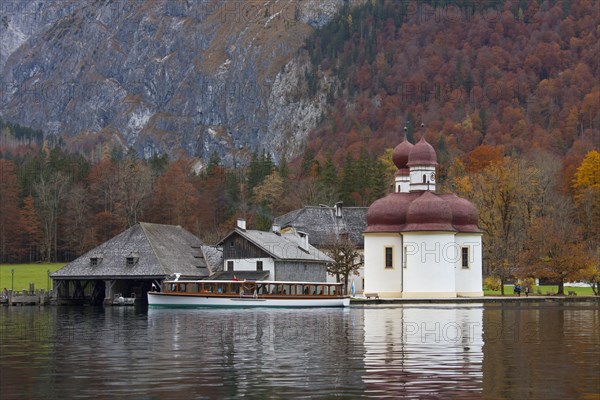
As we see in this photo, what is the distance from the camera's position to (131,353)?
1512 inches

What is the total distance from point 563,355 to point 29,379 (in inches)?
699

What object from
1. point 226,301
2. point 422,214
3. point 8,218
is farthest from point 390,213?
point 8,218

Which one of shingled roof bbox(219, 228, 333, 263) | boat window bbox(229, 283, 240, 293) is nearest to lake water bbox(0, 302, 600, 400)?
boat window bbox(229, 283, 240, 293)

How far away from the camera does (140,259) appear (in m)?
91.5

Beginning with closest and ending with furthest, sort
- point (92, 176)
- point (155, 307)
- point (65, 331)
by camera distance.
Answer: point (65, 331)
point (155, 307)
point (92, 176)

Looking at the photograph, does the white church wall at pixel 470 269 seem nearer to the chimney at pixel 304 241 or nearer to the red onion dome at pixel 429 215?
the red onion dome at pixel 429 215

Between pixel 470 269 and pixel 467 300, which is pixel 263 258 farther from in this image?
pixel 470 269

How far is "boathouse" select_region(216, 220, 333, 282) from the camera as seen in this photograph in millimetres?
93562

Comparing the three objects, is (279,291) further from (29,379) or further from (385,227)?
(29,379)

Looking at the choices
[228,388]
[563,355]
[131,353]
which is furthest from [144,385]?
[563,355]

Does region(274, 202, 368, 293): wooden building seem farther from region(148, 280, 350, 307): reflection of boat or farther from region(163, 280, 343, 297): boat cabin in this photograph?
region(148, 280, 350, 307): reflection of boat

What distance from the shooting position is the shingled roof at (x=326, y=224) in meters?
113

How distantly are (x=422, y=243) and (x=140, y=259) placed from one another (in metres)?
24.1

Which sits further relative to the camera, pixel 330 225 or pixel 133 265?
pixel 330 225
